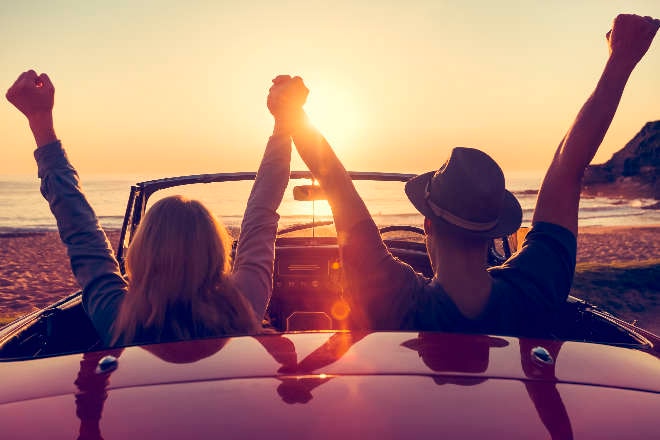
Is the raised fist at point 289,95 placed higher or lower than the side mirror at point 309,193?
higher

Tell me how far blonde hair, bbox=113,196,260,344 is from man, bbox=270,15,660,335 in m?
0.44

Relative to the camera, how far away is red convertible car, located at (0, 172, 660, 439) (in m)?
1.20

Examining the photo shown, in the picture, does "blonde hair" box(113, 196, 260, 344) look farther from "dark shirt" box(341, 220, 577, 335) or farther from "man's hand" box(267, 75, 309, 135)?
"man's hand" box(267, 75, 309, 135)

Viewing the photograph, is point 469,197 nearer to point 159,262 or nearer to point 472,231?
point 472,231

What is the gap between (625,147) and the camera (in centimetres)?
6931

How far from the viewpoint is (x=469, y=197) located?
7.50 ft

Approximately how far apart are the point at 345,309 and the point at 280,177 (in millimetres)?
2064

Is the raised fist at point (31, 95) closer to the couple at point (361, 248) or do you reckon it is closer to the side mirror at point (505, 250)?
the couple at point (361, 248)

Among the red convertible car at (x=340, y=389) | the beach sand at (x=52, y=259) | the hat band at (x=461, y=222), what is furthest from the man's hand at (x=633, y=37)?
the beach sand at (x=52, y=259)

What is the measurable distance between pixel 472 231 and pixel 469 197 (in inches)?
5.2

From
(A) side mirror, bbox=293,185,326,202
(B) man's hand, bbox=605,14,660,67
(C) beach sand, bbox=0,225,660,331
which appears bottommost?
(C) beach sand, bbox=0,225,660,331

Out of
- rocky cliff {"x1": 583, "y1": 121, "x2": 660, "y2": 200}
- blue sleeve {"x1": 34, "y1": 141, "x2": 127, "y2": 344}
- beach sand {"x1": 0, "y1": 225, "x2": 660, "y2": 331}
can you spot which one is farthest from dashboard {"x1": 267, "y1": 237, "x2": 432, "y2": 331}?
rocky cliff {"x1": 583, "y1": 121, "x2": 660, "y2": 200}

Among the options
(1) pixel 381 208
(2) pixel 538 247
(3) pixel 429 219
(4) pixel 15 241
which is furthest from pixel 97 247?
(1) pixel 381 208

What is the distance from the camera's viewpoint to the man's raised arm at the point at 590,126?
238 centimetres
